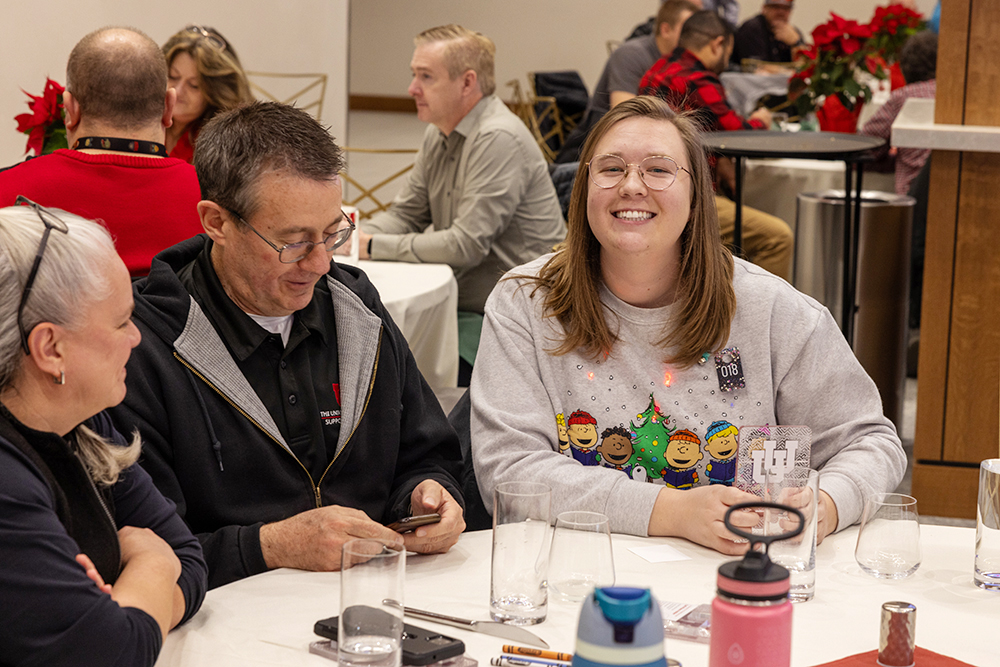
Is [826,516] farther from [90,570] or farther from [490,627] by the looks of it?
[90,570]

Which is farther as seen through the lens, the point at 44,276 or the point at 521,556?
the point at 521,556

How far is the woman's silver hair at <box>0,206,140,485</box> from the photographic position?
1.13m

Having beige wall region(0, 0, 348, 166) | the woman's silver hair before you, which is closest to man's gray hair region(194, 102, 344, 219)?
the woman's silver hair

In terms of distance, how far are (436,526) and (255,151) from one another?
68cm

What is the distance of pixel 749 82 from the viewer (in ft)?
26.2

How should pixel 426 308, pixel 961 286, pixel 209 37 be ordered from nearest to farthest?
pixel 426 308, pixel 961 286, pixel 209 37

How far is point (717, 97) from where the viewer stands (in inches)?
199

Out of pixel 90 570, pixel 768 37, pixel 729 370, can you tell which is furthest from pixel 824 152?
pixel 768 37

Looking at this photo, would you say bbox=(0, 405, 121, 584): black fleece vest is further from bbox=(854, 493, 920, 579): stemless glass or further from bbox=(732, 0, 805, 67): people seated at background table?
bbox=(732, 0, 805, 67): people seated at background table

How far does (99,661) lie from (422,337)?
226 centimetres

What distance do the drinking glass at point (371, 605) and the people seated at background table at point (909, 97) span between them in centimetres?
475

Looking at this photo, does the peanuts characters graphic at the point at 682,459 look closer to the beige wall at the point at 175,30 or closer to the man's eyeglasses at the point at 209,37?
the man's eyeglasses at the point at 209,37

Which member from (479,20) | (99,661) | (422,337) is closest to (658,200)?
(99,661)

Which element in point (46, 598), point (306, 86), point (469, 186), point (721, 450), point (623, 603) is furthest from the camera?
point (306, 86)
